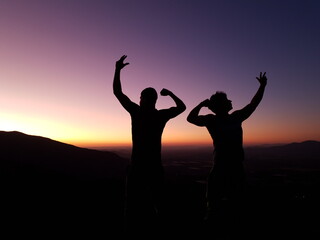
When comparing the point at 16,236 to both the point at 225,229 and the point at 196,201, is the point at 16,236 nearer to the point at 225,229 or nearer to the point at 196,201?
the point at 225,229

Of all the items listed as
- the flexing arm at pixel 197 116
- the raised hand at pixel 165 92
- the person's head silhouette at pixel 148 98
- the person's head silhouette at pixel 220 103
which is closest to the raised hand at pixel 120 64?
the person's head silhouette at pixel 148 98

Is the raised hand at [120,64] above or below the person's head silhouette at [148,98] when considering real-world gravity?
above

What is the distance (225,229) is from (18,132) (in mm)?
147478

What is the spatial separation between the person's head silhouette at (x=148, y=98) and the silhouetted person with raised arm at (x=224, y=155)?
1.03 metres

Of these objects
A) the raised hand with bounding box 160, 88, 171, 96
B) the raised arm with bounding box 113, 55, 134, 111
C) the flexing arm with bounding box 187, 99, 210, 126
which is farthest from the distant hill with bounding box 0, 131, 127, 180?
the raised arm with bounding box 113, 55, 134, 111

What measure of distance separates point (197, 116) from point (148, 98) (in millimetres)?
1183

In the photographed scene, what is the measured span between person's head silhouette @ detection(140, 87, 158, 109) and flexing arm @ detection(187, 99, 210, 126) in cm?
97

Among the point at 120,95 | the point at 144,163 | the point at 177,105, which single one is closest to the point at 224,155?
the point at 177,105

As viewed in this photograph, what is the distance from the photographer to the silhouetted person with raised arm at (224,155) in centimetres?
456

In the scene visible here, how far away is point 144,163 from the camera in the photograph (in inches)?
161

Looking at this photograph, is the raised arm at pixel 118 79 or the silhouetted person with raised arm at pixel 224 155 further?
the silhouetted person with raised arm at pixel 224 155

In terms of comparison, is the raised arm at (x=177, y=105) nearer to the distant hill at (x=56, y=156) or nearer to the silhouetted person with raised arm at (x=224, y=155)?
the silhouetted person with raised arm at (x=224, y=155)

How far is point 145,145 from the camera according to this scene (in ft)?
13.6

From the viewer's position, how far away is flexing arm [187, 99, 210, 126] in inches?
195
